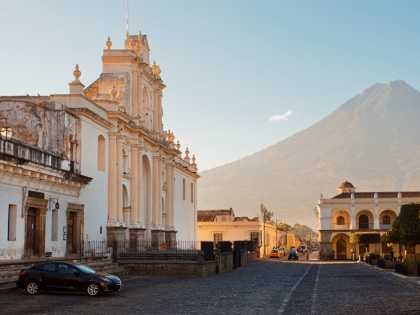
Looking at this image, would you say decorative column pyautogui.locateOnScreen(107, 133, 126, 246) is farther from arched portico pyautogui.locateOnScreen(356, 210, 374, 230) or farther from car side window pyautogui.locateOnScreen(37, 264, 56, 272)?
arched portico pyautogui.locateOnScreen(356, 210, 374, 230)

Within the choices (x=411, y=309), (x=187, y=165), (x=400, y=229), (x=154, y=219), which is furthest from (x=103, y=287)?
(x=187, y=165)

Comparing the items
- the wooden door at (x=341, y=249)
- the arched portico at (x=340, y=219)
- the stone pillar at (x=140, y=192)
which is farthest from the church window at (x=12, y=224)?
the wooden door at (x=341, y=249)

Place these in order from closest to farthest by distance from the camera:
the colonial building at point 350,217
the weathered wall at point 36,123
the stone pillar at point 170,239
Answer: the weathered wall at point 36,123 < the stone pillar at point 170,239 < the colonial building at point 350,217

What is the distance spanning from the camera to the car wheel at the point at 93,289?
22922 millimetres

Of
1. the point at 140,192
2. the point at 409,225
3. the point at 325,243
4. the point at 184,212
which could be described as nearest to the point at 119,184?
the point at 140,192

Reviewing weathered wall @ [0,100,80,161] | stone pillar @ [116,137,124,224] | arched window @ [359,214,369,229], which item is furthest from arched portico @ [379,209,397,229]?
weathered wall @ [0,100,80,161]

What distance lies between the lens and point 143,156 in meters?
51.4

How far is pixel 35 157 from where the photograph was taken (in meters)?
30.5

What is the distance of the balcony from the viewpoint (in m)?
27.5

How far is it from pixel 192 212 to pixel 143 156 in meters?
22.1

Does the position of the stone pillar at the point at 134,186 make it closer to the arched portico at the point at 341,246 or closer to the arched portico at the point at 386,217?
the arched portico at the point at 341,246

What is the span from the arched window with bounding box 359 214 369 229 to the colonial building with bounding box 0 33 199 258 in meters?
31.9

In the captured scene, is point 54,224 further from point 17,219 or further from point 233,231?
point 233,231

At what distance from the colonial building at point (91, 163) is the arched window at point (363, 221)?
3191 centimetres
